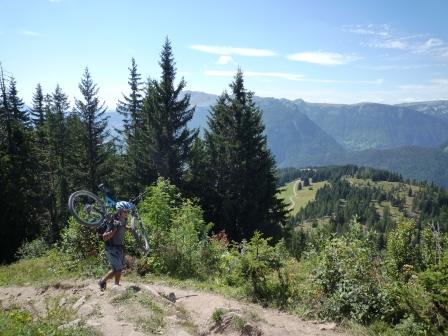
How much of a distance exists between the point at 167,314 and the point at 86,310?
5.97ft

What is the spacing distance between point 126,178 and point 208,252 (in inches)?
841

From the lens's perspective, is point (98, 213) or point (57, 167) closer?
point (98, 213)

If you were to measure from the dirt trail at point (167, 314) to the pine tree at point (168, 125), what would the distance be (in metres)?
21.2

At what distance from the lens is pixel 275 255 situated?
10.6 meters

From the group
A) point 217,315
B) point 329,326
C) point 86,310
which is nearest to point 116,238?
point 86,310

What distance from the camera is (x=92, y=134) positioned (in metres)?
38.2

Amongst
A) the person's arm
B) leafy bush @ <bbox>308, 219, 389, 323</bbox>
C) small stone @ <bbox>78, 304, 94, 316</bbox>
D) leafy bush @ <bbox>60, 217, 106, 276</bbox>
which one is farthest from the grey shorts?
leafy bush @ <bbox>308, 219, 389, 323</bbox>

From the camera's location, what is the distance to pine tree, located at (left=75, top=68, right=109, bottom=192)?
124 ft

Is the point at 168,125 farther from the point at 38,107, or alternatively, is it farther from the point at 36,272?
the point at 38,107

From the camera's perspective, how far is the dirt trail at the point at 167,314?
839 cm

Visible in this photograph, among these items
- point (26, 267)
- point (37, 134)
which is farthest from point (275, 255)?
point (37, 134)

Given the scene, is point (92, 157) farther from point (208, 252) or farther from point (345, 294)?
point (345, 294)

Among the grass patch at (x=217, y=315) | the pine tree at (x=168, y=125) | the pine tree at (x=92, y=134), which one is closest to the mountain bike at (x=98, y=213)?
the grass patch at (x=217, y=315)

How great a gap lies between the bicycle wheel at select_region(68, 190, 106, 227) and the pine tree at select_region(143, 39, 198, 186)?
19.1m
